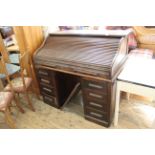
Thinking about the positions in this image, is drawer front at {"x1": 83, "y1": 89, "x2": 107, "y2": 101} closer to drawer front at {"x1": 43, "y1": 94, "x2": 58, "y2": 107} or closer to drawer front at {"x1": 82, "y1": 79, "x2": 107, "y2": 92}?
drawer front at {"x1": 82, "y1": 79, "x2": 107, "y2": 92}

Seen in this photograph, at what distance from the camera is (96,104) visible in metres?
1.83

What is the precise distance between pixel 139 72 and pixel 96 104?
57 centimetres

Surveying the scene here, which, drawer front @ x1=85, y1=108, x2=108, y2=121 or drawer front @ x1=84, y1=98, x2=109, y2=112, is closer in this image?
drawer front @ x1=84, y1=98, x2=109, y2=112

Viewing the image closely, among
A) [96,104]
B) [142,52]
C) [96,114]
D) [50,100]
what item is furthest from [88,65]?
[142,52]

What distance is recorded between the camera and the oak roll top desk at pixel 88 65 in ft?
5.28

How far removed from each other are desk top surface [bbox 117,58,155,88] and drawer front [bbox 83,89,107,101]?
241 mm

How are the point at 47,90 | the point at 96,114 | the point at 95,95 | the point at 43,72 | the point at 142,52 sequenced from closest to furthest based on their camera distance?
the point at 95,95, the point at 96,114, the point at 43,72, the point at 47,90, the point at 142,52

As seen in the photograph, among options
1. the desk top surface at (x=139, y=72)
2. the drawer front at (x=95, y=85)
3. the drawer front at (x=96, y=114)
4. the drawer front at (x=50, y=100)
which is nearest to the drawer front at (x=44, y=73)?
the drawer front at (x=50, y=100)

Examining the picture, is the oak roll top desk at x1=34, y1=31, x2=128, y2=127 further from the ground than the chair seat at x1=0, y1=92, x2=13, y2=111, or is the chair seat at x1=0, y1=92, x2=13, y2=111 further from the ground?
the oak roll top desk at x1=34, y1=31, x2=128, y2=127

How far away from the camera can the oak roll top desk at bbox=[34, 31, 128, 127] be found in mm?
1609

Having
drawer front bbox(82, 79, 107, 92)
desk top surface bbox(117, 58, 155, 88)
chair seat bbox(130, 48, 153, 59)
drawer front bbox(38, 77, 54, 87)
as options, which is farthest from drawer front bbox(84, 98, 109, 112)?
chair seat bbox(130, 48, 153, 59)

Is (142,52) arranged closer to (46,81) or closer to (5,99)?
(46,81)

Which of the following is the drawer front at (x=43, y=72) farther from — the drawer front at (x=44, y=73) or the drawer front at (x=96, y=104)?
the drawer front at (x=96, y=104)
